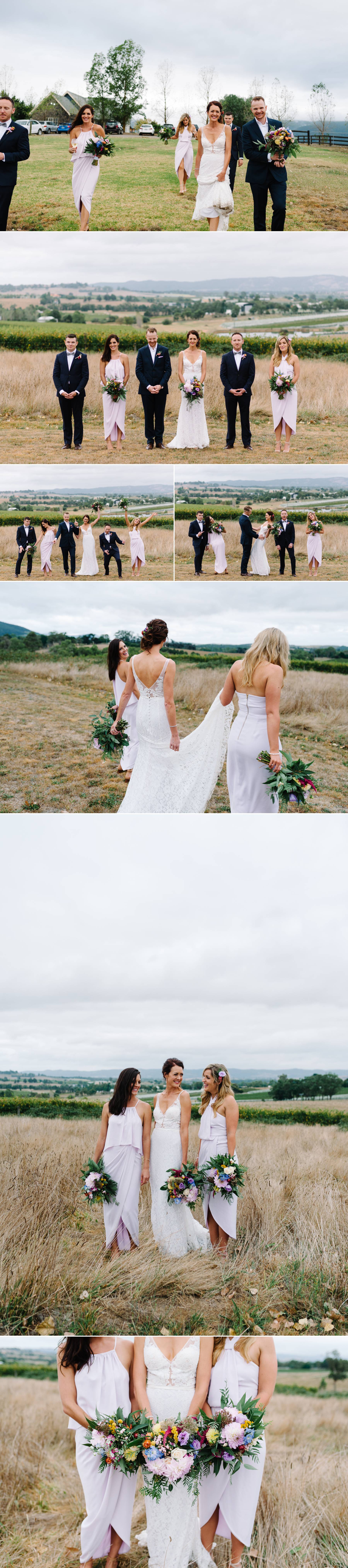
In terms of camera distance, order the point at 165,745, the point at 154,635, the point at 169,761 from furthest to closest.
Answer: the point at 169,761
the point at 165,745
the point at 154,635

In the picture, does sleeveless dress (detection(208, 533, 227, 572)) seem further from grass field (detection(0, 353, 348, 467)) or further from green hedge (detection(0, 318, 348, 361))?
green hedge (detection(0, 318, 348, 361))

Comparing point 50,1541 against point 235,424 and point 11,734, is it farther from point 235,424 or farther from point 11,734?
point 235,424

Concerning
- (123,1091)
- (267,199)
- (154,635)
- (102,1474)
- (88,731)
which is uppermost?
(267,199)

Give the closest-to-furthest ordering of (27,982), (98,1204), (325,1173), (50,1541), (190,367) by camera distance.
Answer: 1. (50,1541)
2. (98,1204)
3. (325,1173)
4. (27,982)
5. (190,367)

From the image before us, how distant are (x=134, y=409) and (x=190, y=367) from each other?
3.04 feet

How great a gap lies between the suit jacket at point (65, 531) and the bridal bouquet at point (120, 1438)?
10.6m

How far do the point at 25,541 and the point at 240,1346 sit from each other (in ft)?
33.9

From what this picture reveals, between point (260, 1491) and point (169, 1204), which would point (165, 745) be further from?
point (260, 1491)

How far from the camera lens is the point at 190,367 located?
47.7 ft

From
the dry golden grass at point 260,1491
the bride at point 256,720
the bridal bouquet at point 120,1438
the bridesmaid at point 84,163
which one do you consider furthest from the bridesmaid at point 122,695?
the bridesmaid at point 84,163

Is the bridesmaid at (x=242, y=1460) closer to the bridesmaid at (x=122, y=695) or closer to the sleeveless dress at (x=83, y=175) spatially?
the bridesmaid at (x=122, y=695)

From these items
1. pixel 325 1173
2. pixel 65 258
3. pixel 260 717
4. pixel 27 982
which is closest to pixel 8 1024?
pixel 27 982

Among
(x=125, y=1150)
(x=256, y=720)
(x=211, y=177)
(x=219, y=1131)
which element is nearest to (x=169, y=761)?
(x=256, y=720)

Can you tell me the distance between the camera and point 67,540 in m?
15.1
